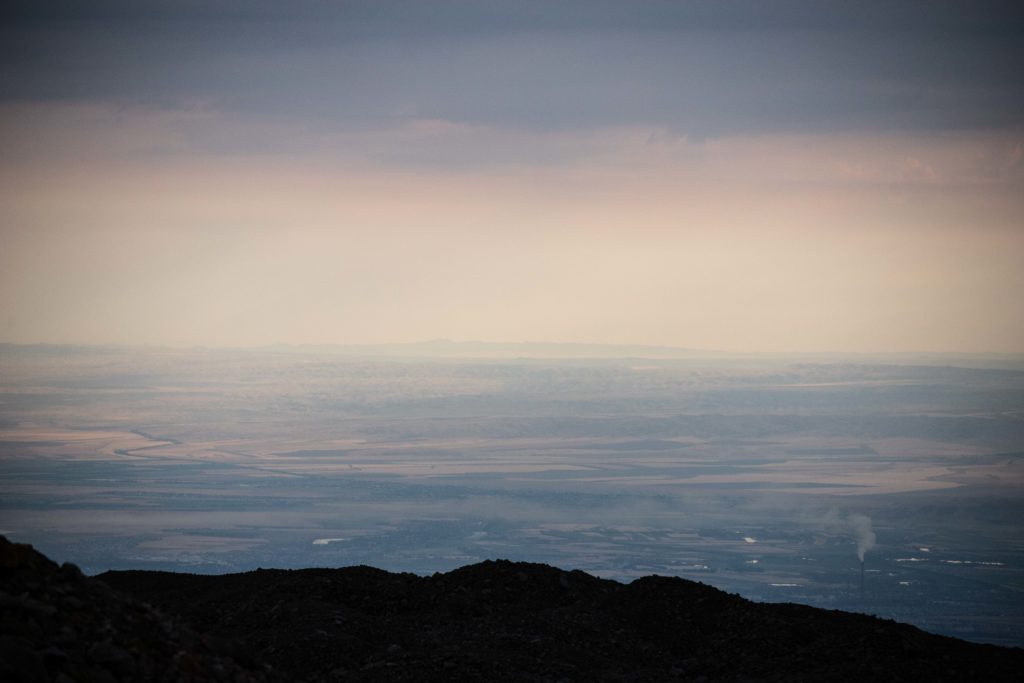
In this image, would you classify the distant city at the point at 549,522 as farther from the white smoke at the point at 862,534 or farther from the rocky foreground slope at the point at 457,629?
the rocky foreground slope at the point at 457,629

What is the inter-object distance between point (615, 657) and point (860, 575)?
115 meters

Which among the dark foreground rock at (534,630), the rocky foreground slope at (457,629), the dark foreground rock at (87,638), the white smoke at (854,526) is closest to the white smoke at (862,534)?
the white smoke at (854,526)

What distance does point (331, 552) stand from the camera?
12644 cm

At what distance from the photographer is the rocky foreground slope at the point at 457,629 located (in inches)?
520

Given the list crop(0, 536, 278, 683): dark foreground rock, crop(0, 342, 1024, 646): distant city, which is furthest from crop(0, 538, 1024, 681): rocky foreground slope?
crop(0, 342, 1024, 646): distant city

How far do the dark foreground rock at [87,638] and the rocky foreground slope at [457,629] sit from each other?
0.08 feet

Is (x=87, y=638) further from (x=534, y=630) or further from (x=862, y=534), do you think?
(x=862, y=534)

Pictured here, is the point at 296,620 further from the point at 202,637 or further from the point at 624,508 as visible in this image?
the point at 624,508

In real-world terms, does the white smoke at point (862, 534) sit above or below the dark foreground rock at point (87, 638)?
below

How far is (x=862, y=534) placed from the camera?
13562 centimetres

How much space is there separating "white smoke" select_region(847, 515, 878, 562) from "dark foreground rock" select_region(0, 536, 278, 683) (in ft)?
383

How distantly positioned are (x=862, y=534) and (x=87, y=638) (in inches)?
5246

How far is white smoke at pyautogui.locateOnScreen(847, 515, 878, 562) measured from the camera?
131 m

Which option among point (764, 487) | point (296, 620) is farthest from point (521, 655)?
point (764, 487)
